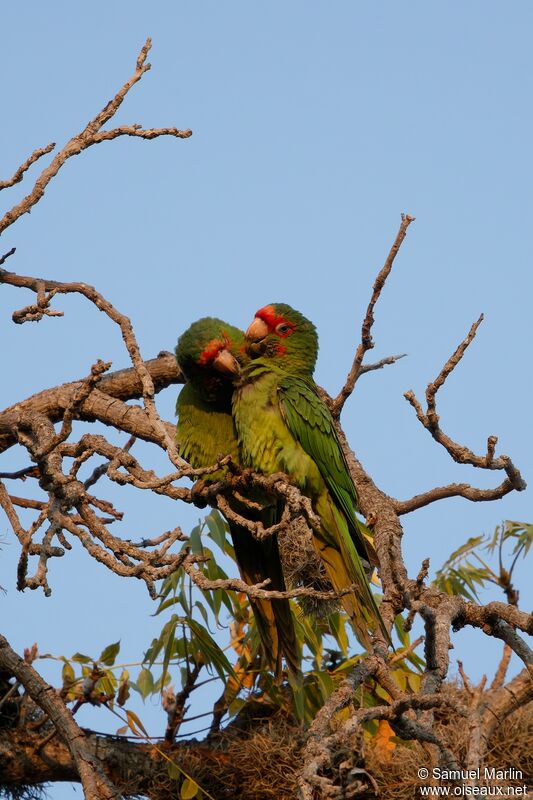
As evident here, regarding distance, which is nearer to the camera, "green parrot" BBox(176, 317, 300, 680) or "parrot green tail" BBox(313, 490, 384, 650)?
"parrot green tail" BBox(313, 490, 384, 650)

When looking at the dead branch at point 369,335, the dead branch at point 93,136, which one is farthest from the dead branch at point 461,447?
the dead branch at point 93,136

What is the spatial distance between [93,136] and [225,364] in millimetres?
1162

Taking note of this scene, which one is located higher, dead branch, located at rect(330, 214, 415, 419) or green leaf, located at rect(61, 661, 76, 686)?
dead branch, located at rect(330, 214, 415, 419)

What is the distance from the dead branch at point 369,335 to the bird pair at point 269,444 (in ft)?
0.50

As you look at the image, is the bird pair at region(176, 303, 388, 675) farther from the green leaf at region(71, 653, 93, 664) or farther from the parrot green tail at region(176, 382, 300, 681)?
the green leaf at region(71, 653, 93, 664)

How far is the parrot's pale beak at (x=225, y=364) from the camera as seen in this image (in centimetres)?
446

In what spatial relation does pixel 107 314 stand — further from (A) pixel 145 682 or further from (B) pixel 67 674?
(B) pixel 67 674

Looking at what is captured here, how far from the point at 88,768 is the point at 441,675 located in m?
1.71

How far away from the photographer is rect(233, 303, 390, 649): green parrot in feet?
14.3

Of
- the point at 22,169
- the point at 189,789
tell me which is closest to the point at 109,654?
the point at 189,789

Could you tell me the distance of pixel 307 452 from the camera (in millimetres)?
4492

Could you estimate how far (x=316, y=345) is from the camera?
4.98 m

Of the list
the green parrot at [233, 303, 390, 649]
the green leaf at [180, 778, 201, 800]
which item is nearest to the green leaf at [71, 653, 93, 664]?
the green leaf at [180, 778, 201, 800]

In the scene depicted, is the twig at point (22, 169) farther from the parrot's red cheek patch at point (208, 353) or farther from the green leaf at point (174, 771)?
the green leaf at point (174, 771)
